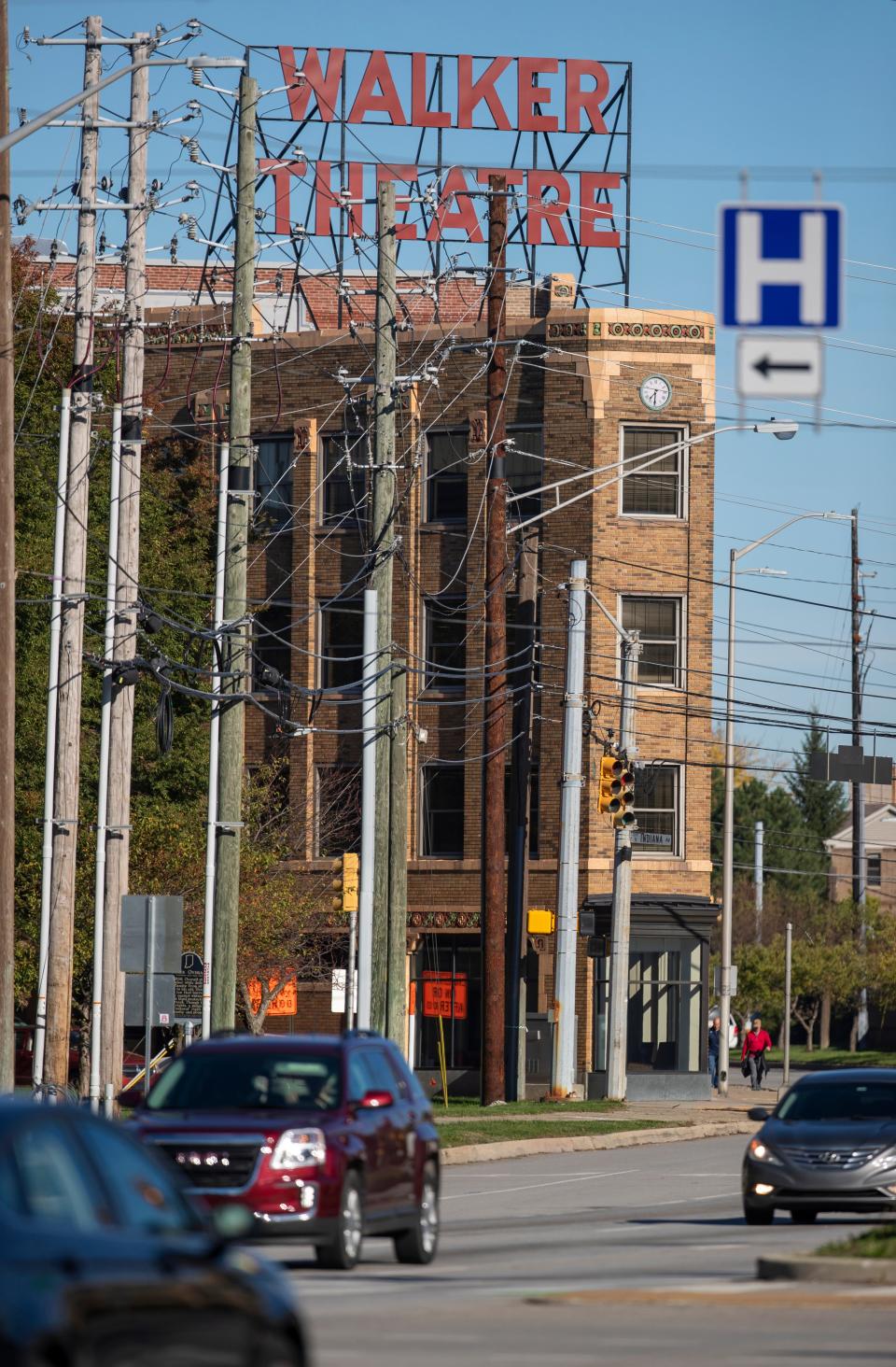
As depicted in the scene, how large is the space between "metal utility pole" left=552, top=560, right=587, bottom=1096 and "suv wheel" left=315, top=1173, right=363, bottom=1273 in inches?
870

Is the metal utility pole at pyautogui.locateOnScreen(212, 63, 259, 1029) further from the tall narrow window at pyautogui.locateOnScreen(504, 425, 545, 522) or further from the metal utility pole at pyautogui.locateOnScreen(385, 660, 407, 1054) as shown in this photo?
the tall narrow window at pyautogui.locateOnScreen(504, 425, 545, 522)

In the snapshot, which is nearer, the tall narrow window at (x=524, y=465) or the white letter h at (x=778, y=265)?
the white letter h at (x=778, y=265)

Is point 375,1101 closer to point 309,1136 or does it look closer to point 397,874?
point 309,1136

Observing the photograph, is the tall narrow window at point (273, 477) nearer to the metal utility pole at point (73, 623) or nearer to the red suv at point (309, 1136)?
the metal utility pole at point (73, 623)

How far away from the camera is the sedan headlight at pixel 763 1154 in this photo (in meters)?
21.4

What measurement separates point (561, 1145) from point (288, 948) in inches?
563

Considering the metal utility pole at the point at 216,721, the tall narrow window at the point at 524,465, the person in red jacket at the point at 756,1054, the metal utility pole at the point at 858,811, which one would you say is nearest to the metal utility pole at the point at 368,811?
the metal utility pole at the point at 216,721

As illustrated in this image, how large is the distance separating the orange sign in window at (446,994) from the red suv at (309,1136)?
114 feet

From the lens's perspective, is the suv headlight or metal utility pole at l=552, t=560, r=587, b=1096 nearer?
the suv headlight

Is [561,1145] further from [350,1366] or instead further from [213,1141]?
[350,1366]

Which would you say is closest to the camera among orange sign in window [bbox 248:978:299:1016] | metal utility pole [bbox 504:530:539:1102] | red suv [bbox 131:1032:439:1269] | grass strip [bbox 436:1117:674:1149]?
red suv [bbox 131:1032:439:1269]

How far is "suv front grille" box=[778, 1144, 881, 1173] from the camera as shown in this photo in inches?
831

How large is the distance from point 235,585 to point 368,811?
15.8 feet

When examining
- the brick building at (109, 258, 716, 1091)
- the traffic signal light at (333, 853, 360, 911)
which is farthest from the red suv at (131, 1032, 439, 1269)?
the brick building at (109, 258, 716, 1091)
